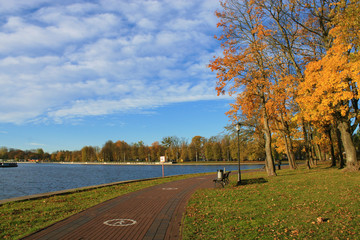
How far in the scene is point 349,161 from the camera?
725 inches

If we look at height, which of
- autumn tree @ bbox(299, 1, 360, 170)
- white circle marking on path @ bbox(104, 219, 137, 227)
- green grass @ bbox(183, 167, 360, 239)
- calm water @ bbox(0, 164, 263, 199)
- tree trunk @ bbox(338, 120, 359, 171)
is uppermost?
autumn tree @ bbox(299, 1, 360, 170)

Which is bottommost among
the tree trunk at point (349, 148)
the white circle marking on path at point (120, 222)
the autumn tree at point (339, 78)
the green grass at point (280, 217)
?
the white circle marking on path at point (120, 222)

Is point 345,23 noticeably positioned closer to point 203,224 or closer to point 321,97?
point 321,97

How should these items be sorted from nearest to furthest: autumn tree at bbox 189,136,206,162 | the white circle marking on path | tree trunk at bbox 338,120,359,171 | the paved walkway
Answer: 1. the paved walkway
2. the white circle marking on path
3. tree trunk at bbox 338,120,359,171
4. autumn tree at bbox 189,136,206,162

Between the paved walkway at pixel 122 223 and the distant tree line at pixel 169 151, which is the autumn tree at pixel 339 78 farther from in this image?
the distant tree line at pixel 169 151

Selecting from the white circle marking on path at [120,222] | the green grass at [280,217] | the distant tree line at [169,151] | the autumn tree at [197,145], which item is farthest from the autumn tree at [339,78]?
the autumn tree at [197,145]

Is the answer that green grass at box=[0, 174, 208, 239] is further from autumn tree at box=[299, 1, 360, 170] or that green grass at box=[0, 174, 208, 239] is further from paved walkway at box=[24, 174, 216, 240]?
autumn tree at box=[299, 1, 360, 170]

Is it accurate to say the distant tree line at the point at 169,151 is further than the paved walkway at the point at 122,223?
Yes

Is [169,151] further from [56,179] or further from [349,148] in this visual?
[349,148]

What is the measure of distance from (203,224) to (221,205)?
9.27 feet

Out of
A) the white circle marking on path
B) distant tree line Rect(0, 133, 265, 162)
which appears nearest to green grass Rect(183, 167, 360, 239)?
the white circle marking on path

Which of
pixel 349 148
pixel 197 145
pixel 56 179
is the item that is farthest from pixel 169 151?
pixel 349 148

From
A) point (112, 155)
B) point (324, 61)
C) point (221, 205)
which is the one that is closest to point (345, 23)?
point (324, 61)

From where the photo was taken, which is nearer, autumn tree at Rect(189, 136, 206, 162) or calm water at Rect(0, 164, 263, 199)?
calm water at Rect(0, 164, 263, 199)
